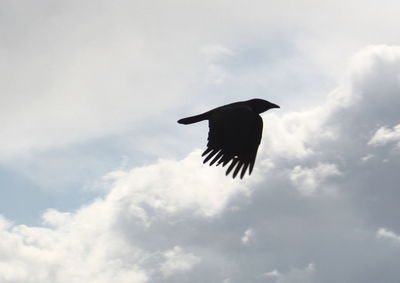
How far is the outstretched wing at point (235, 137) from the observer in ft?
64.4

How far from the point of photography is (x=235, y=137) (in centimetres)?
2000

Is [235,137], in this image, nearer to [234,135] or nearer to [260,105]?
[234,135]

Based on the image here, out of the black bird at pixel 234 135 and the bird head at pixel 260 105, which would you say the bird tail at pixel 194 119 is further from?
the bird head at pixel 260 105

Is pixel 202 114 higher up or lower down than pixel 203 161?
higher up

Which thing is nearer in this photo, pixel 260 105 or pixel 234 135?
pixel 234 135

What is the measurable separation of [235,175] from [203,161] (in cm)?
106

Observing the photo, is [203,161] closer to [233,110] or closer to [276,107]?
[233,110]

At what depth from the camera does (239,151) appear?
20109mm

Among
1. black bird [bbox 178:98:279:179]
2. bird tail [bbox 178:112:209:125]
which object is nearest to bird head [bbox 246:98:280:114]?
black bird [bbox 178:98:279:179]

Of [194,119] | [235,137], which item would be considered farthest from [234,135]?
[194,119]

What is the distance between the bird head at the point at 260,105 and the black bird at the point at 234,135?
228 millimetres

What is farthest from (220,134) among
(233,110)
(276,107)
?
(276,107)

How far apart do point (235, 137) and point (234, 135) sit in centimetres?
6

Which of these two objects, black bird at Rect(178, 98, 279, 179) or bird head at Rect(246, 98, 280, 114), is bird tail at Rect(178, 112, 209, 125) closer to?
black bird at Rect(178, 98, 279, 179)
